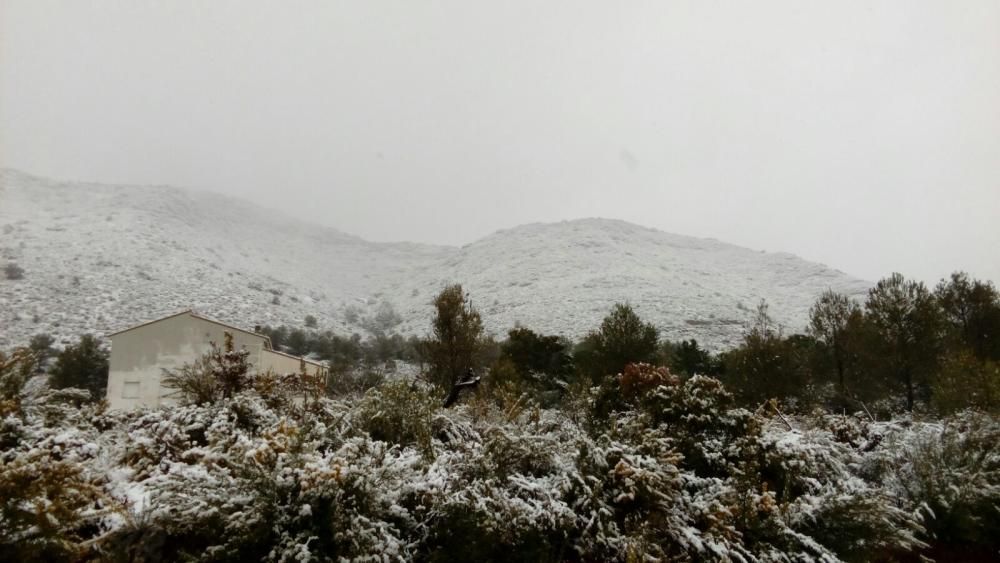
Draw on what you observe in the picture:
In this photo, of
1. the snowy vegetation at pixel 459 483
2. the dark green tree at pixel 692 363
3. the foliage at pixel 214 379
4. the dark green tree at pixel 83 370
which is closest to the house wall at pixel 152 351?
the dark green tree at pixel 83 370

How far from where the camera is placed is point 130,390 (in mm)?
24297

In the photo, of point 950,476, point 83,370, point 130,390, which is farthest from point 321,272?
point 950,476

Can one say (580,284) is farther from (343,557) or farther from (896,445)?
(343,557)

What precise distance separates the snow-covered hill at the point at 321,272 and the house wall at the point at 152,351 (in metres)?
16.8

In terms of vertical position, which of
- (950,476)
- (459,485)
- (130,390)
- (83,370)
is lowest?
(130,390)

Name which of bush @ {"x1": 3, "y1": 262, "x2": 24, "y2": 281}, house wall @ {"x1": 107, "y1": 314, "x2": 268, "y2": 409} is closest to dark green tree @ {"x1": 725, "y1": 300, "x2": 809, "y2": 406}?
house wall @ {"x1": 107, "y1": 314, "x2": 268, "y2": 409}

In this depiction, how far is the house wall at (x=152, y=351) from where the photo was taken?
24.3 m

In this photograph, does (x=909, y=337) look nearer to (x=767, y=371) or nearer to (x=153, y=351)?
(x=767, y=371)

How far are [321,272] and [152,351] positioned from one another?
241 feet

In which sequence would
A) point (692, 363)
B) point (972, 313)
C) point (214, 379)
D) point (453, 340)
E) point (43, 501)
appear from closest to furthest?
point (43, 501) < point (214, 379) < point (453, 340) < point (972, 313) < point (692, 363)

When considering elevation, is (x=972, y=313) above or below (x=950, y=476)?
above

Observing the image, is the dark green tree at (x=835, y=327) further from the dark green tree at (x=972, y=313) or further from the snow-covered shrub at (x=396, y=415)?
the snow-covered shrub at (x=396, y=415)

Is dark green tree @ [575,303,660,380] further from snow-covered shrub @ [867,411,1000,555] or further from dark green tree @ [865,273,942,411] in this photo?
snow-covered shrub @ [867,411,1000,555]

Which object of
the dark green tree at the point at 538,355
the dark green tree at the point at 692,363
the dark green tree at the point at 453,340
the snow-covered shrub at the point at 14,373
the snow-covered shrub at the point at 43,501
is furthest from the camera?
the dark green tree at the point at 692,363
